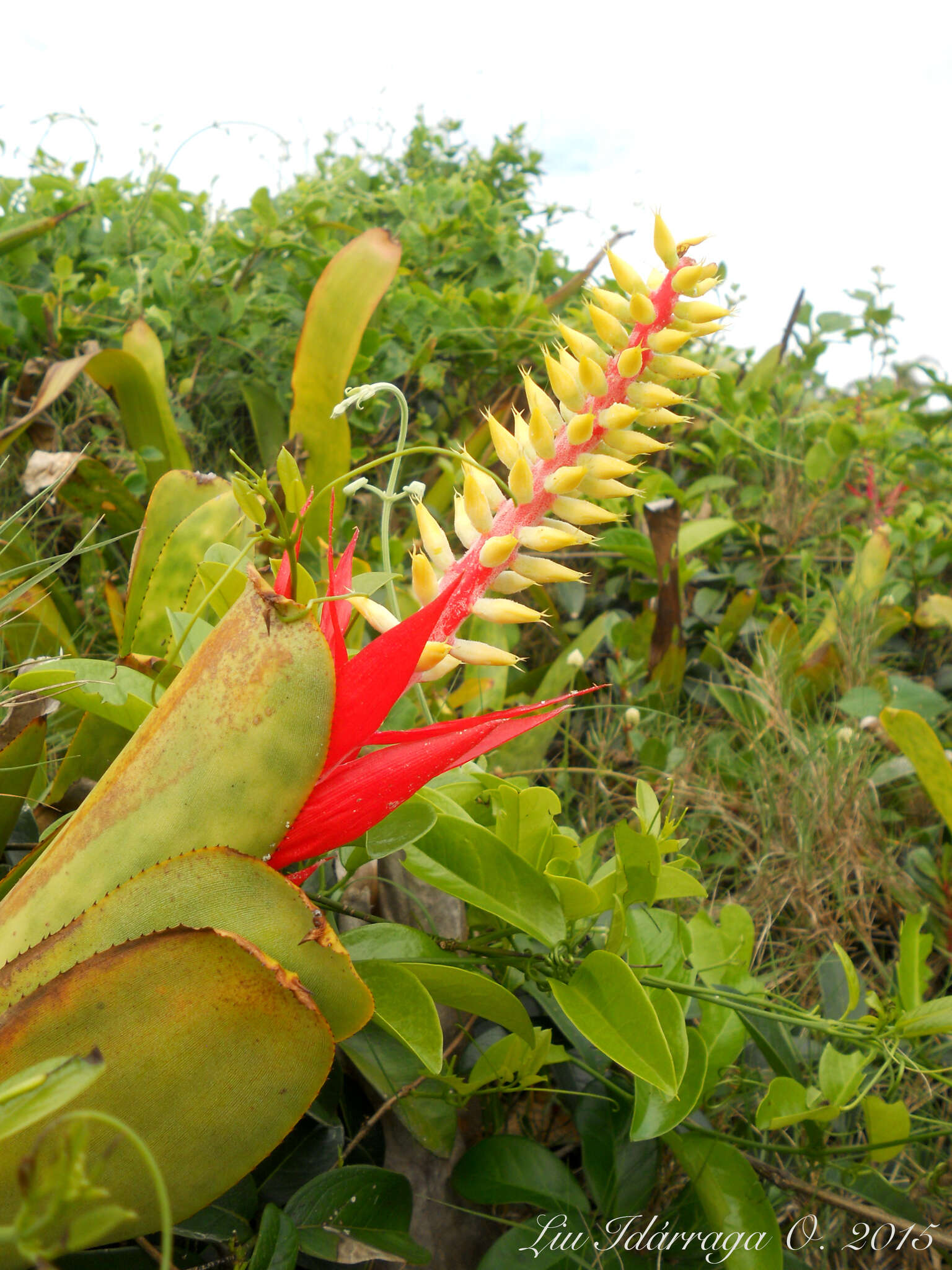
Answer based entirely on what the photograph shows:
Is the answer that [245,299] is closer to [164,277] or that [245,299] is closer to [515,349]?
[164,277]

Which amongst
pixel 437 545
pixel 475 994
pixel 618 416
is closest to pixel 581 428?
pixel 618 416

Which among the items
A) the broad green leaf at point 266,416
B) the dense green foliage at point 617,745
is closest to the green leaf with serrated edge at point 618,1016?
the dense green foliage at point 617,745

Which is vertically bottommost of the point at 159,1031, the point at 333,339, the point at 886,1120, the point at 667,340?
the point at 886,1120

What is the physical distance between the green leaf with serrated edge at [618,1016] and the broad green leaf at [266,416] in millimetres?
1136

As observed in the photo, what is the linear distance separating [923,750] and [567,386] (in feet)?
2.37

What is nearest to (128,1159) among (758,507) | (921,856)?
(921,856)

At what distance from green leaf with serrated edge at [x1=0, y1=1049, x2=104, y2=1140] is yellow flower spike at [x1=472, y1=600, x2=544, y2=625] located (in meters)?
0.32

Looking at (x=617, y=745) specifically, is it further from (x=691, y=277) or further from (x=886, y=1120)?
(x=691, y=277)

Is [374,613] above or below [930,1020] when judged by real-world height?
above

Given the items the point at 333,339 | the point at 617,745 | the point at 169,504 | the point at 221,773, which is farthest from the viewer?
the point at 617,745

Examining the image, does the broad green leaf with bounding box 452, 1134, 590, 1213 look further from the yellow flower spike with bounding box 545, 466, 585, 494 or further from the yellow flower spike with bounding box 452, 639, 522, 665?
the yellow flower spike with bounding box 545, 466, 585, 494

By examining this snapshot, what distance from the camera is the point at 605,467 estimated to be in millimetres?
556

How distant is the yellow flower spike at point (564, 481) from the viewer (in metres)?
0.54

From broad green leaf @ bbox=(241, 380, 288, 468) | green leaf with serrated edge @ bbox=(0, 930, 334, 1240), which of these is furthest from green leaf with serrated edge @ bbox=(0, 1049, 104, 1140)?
broad green leaf @ bbox=(241, 380, 288, 468)
